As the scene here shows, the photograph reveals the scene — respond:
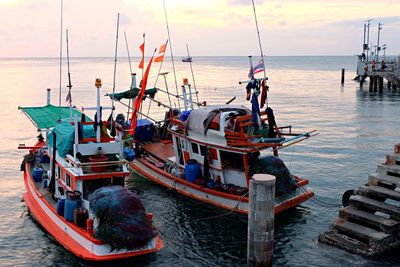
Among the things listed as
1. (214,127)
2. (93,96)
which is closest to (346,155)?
(214,127)

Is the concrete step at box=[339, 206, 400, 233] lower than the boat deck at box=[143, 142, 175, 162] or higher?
lower

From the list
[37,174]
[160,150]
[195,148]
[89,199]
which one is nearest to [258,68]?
[195,148]

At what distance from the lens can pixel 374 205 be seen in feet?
57.8

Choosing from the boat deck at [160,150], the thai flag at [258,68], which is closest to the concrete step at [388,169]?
the thai flag at [258,68]

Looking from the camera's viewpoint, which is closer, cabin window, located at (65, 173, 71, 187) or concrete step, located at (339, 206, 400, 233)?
concrete step, located at (339, 206, 400, 233)

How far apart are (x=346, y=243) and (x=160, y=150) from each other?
15344mm

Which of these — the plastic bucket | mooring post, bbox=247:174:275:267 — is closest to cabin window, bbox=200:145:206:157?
the plastic bucket

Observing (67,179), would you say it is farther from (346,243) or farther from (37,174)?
(346,243)

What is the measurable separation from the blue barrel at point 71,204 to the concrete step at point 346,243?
9460mm

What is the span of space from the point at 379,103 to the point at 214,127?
1948 inches

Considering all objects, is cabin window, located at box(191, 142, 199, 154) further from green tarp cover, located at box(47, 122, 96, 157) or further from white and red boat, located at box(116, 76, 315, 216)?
green tarp cover, located at box(47, 122, 96, 157)

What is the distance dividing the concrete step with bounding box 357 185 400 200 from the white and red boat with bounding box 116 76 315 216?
4.03 meters

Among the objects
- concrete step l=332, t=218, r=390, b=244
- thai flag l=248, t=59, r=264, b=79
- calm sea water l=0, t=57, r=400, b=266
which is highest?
thai flag l=248, t=59, r=264, b=79

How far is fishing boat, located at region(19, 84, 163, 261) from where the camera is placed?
16.4m
